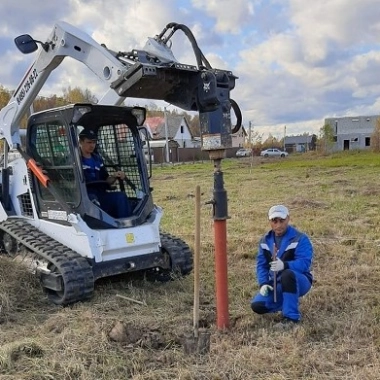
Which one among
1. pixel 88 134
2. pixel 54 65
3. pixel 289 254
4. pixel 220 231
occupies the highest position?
pixel 54 65

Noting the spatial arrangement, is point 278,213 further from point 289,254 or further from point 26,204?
point 26,204

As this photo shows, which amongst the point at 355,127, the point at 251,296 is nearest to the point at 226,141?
the point at 251,296

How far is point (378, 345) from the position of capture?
409 centimetres

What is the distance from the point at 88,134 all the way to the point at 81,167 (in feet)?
2.10

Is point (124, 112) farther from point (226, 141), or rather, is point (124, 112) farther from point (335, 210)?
point (335, 210)

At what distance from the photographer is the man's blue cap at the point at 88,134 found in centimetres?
603

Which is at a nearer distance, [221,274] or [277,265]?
[221,274]

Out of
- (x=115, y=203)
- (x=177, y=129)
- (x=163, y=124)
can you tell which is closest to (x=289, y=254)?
(x=115, y=203)

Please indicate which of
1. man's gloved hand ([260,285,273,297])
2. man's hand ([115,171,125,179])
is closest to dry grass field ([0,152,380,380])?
man's gloved hand ([260,285,273,297])

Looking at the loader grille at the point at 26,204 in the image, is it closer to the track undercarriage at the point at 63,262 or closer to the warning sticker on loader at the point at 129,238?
the track undercarriage at the point at 63,262

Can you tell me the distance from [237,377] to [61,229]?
111 inches

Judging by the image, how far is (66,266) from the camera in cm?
520

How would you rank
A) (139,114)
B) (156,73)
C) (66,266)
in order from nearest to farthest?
1. (156,73)
2. (66,266)
3. (139,114)

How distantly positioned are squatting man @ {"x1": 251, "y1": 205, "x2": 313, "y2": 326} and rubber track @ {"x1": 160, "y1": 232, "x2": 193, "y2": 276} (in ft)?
4.74
